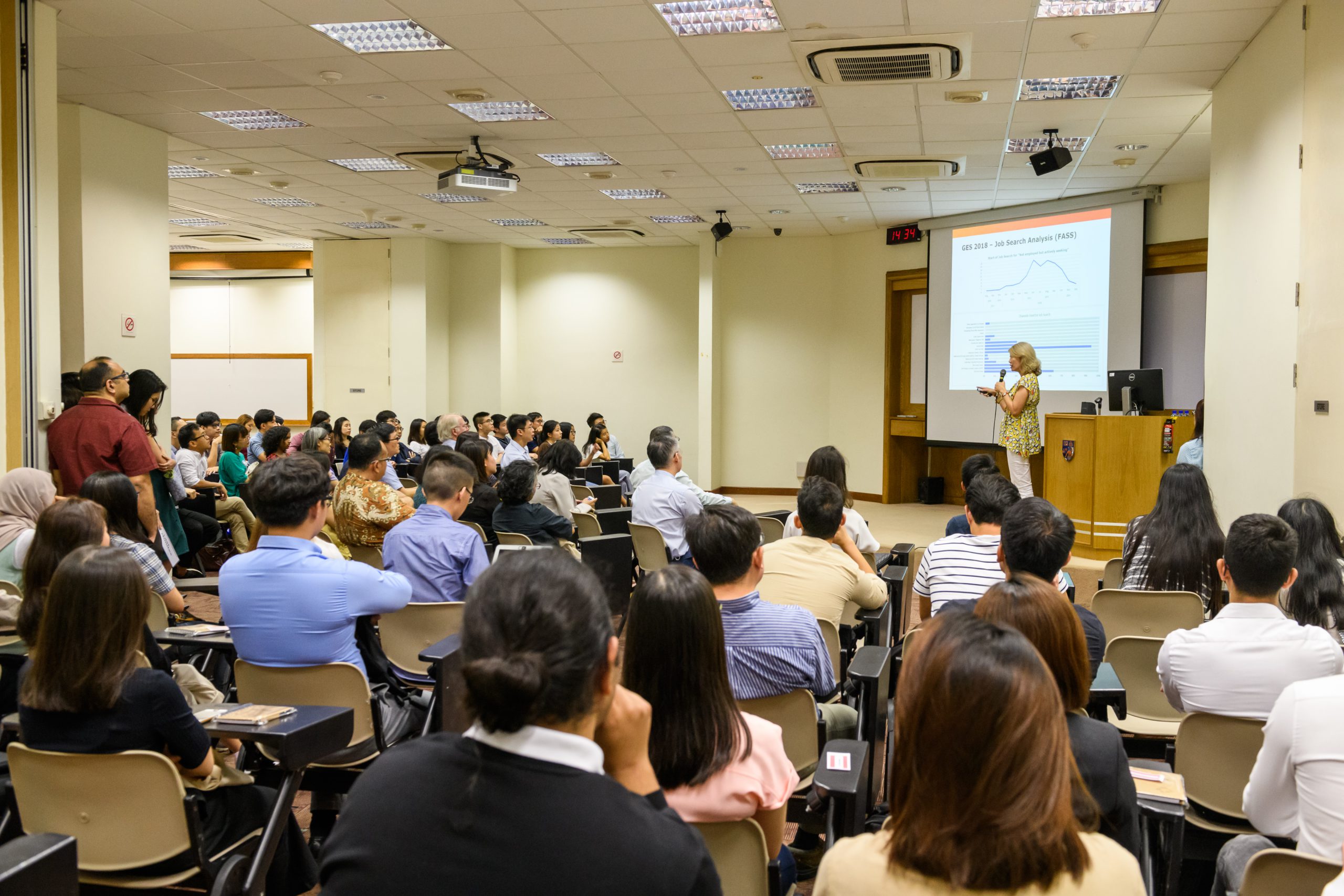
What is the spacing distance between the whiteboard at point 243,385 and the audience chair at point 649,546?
11.5 metres

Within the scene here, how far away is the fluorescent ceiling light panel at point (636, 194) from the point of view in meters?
10.6

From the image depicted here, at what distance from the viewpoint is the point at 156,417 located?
782 centimetres

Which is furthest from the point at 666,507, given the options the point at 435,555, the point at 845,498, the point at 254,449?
the point at 254,449

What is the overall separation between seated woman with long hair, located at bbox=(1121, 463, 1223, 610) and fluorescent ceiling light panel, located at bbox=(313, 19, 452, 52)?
4744 mm

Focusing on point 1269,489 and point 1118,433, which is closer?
point 1269,489

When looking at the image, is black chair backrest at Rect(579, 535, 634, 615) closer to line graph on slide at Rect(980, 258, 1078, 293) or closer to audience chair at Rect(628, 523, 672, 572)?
audience chair at Rect(628, 523, 672, 572)

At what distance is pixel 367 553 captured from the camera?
15.5 feet

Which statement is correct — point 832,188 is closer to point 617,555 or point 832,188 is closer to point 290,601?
point 617,555

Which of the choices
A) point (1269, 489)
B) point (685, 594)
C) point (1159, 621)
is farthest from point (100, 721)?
point (1269, 489)

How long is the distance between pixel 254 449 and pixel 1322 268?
8767mm

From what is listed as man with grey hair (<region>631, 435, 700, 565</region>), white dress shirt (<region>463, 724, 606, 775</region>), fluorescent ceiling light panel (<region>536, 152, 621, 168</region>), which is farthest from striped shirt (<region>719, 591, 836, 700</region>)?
fluorescent ceiling light panel (<region>536, 152, 621, 168</region>)

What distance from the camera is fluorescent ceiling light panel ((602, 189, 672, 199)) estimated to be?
34.7 ft

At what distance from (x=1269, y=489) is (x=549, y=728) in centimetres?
533

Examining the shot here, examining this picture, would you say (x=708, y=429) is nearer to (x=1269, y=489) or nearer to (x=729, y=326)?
(x=729, y=326)
